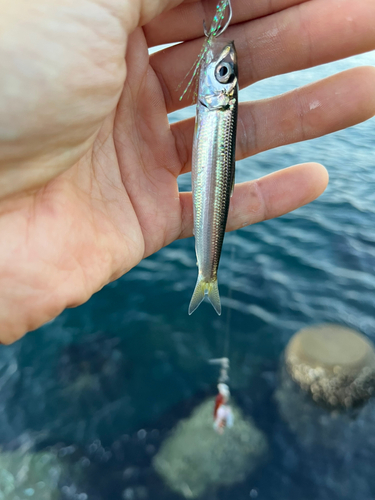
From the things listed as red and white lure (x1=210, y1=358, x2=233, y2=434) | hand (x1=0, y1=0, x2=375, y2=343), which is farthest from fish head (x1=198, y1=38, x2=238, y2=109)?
red and white lure (x1=210, y1=358, x2=233, y2=434)

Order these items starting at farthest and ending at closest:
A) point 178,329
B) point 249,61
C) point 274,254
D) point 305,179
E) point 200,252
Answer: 1. point 274,254
2. point 178,329
3. point 305,179
4. point 249,61
5. point 200,252

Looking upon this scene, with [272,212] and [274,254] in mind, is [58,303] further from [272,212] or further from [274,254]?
[274,254]

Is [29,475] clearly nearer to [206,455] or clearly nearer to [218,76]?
[206,455]

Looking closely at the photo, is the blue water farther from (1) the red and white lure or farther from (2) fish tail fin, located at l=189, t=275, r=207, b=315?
(2) fish tail fin, located at l=189, t=275, r=207, b=315

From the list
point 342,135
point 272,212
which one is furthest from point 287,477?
point 342,135

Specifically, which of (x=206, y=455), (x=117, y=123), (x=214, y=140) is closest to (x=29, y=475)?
(x=206, y=455)

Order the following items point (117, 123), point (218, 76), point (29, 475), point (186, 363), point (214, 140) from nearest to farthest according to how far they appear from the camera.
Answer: point (218, 76), point (214, 140), point (117, 123), point (29, 475), point (186, 363)
